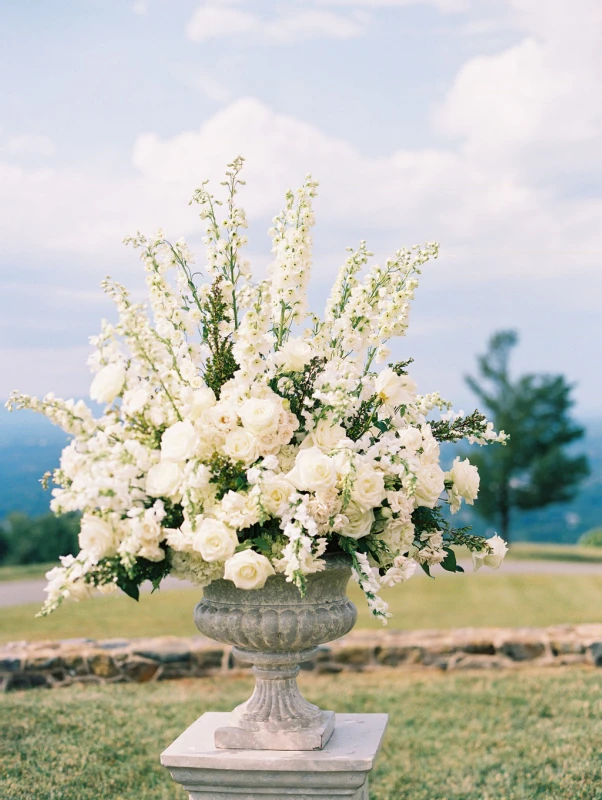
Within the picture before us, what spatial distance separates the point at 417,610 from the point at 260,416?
39.2 feet

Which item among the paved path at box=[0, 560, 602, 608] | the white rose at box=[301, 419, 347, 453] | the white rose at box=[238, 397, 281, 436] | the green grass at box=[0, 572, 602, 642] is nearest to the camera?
the white rose at box=[238, 397, 281, 436]

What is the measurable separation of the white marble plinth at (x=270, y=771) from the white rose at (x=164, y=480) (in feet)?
3.37

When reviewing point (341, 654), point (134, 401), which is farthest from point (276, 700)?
point (341, 654)

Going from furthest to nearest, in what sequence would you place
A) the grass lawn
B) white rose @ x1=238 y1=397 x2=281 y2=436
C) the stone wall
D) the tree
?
1. the tree
2. the stone wall
3. the grass lawn
4. white rose @ x1=238 y1=397 x2=281 y2=436

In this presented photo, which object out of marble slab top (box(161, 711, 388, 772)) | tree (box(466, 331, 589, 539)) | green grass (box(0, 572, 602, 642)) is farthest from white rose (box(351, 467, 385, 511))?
tree (box(466, 331, 589, 539))

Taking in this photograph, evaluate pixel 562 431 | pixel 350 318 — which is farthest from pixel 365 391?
pixel 562 431

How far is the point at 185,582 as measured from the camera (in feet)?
58.1

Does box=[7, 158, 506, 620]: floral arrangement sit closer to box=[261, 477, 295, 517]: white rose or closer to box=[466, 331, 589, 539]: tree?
box=[261, 477, 295, 517]: white rose

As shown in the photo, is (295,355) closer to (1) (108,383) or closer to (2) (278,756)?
(1) (108,383)

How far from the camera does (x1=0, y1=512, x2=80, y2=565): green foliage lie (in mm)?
29828

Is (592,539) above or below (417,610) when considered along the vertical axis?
below

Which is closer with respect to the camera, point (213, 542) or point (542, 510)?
point (213, 542)

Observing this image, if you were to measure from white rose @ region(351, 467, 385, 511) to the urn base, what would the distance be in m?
0.99

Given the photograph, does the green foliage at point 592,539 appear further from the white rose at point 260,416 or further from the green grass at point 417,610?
the white rose at point 260,416
